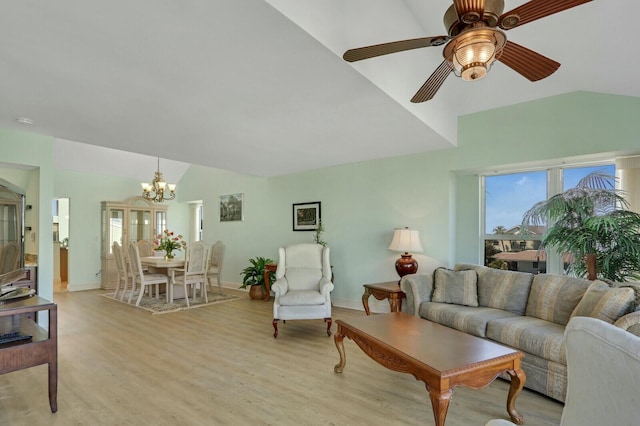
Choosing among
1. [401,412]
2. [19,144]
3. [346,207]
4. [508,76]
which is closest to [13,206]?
[19,144]

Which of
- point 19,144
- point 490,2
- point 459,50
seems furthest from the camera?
point 19,144

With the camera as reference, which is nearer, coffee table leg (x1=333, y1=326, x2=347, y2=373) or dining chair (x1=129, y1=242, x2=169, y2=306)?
coffee table leg (x1=333, y1=326, x2=347, y2=373)

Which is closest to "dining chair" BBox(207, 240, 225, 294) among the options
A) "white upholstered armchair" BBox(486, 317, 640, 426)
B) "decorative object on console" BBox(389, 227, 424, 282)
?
"decorative object on console" BBox(389, 227, 424, 282)

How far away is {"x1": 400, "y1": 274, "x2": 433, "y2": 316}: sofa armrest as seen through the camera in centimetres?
378

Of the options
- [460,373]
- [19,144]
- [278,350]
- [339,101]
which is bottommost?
[278,350]

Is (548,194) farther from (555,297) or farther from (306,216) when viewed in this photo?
(306,216)

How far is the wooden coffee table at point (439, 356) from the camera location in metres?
1.94

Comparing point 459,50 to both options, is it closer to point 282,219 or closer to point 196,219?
point 282,219

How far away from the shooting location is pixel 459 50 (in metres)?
1.74

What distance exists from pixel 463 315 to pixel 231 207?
5.57 m

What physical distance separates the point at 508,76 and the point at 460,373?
3217 mm

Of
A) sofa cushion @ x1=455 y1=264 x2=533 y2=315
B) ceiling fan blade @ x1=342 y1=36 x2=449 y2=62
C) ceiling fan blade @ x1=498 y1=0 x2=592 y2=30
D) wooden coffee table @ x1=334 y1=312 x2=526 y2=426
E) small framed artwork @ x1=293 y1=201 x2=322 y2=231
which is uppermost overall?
ceiling fan blade @ x1=498 y1=0 x2=592 y2=30

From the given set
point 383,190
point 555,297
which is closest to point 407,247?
point 383,190

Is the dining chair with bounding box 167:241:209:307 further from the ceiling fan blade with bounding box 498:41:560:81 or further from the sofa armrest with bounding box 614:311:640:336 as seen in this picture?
the sofa armrest with bounding box 614:311:640:336
